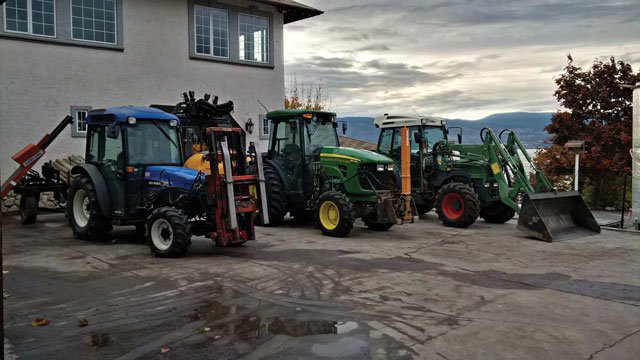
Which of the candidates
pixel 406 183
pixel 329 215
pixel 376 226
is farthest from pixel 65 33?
→ pixel 406 183

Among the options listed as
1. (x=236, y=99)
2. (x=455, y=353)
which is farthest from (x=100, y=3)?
(x=455, y=353)

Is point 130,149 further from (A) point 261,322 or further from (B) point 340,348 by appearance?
(B) point 340,348

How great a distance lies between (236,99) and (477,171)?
355 inches

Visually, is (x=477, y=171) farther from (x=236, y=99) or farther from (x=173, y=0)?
(x=173, y=0)

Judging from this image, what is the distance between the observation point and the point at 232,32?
1831 centimetres

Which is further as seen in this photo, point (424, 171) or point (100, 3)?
point (100, 3)

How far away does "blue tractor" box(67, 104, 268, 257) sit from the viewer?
8.35 m

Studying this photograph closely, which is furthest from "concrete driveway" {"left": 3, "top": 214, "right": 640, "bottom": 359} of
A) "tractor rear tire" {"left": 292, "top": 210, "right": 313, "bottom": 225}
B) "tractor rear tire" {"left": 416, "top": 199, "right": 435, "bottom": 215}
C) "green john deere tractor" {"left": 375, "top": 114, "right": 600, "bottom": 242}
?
"tractor rear tire" {"left": 416, "top": 199, "right": 435, "bottom": 215}

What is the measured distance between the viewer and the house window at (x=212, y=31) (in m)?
17.7

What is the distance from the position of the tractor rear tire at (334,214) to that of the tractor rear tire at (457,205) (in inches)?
106

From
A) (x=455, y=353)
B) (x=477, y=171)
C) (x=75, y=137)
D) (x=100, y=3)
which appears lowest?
(x=455, y=353)

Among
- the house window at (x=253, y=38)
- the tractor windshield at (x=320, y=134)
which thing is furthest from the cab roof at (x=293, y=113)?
the house window at (x=253, y=38)

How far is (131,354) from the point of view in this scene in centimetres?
453

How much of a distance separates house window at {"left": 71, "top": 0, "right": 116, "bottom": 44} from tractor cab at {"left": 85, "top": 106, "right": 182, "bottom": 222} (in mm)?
6566
